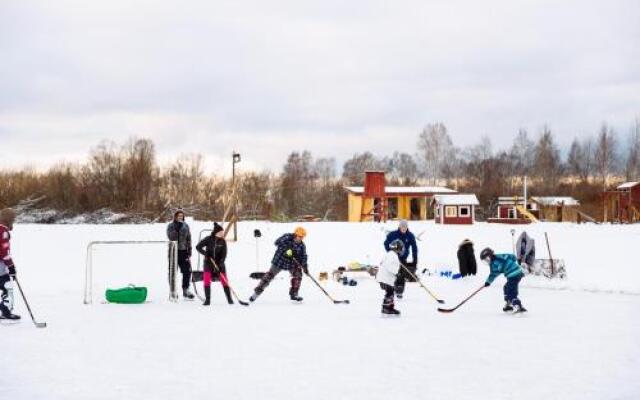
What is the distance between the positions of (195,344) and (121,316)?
2.79 meters

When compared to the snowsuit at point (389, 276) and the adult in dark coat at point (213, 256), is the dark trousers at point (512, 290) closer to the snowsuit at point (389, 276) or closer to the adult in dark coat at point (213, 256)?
the snowsuit at point (389, 276)

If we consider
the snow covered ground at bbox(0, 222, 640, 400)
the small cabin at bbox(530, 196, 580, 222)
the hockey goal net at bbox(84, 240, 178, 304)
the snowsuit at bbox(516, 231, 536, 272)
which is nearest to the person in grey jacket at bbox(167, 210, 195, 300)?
the hockey goal net at bbox(84, 240, 178, 304)

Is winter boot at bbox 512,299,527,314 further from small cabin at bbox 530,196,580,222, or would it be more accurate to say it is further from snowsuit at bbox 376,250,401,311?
small cabin at bbox 530,196,580,222

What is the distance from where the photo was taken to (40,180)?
44469 mm

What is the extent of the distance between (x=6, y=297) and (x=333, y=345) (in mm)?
4679

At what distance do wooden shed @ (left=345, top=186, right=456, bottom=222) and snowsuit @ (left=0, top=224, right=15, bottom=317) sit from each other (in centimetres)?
2694

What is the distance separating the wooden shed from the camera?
36594 millimetres

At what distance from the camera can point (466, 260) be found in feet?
53.3

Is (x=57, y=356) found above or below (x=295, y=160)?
below

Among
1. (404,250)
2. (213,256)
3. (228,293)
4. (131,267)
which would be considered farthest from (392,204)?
(213,256)

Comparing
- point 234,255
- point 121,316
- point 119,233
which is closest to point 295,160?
point 119,233

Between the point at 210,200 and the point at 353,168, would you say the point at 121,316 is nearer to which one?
the point at 210,200

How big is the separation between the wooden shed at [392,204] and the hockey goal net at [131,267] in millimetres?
15683

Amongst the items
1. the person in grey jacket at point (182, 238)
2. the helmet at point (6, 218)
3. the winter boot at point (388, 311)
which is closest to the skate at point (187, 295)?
the person in grey jacket at point (182, 238)
